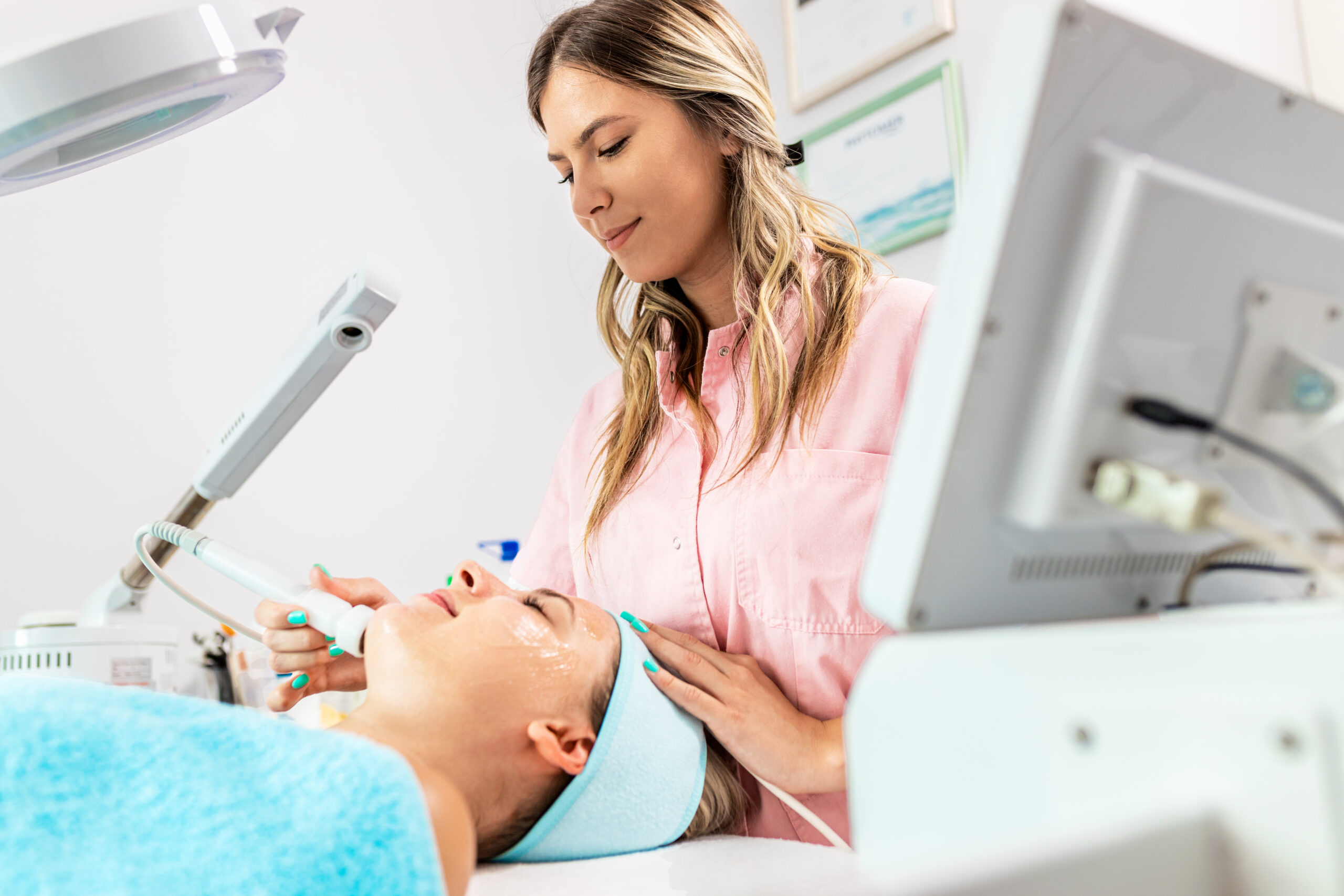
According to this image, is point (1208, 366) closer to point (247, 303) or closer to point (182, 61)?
point (182, 61)

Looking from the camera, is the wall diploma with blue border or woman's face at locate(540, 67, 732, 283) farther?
the wall diploma with blue border

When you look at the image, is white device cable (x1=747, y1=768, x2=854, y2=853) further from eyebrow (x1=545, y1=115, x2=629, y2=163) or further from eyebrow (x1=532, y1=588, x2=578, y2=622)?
eyebrow (x1=545, y1=115, x2=629, y2=163)

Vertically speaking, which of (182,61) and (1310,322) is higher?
(182,61)

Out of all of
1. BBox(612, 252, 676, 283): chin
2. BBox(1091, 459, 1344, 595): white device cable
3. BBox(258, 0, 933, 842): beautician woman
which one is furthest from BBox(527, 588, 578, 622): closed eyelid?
BBox(1091, 459, 1344, 595): white device cable

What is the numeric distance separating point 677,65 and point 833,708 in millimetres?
915

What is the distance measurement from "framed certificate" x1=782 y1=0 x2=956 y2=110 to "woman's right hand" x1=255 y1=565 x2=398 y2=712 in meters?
1.64

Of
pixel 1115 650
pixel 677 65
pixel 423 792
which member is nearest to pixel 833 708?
pixel 423 792

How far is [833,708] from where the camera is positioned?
45.9 inches

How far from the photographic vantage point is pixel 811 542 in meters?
1.19

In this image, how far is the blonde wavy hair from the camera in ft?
4.18

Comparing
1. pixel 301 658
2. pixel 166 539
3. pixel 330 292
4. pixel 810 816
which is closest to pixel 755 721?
pixel 810 816

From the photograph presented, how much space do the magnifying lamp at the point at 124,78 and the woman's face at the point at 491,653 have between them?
60cm

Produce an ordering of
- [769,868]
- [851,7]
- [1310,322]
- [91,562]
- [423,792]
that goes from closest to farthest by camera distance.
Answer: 1. [1310,322]
2. [423,792]
3. [769,868]
4. [91,562]
5. [851,7]

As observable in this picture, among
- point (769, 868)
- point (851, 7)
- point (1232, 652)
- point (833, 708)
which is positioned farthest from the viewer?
point (851, 7)
